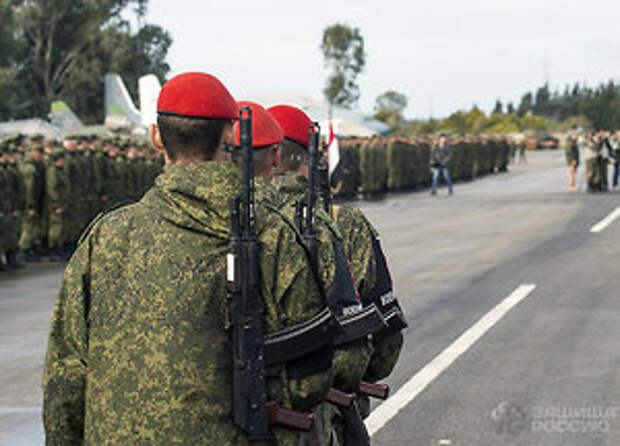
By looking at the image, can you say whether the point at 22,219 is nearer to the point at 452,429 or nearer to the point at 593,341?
the point at 593,341

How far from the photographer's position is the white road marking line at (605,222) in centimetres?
1863

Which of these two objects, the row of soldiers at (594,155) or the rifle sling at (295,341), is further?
the row of soldiers at (594,155)

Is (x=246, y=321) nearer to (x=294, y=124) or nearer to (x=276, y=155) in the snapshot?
(x=276, y=155)

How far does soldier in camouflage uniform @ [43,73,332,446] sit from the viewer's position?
2465mm

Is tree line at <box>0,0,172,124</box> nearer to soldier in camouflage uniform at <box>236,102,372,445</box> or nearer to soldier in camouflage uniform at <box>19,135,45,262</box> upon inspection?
soldier in camouflage uniform at <box>19,135,45,262</box>

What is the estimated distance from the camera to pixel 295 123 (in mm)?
3764

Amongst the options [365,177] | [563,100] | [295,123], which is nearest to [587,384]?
[295,123]

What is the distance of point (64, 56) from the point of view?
6719 centimetres

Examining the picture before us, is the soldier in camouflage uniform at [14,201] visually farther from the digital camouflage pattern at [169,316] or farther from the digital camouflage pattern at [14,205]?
the digital camouflage pattern at [169,316]

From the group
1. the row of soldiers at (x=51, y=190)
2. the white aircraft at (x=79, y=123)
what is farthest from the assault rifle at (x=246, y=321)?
the white aircraft at (x=79, y=123)

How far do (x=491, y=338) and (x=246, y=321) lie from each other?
22.2 ft

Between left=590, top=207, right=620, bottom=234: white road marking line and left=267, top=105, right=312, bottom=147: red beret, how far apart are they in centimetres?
1520

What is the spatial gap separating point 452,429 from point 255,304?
4.02 meters

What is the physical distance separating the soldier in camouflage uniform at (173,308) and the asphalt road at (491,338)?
11.8ft
